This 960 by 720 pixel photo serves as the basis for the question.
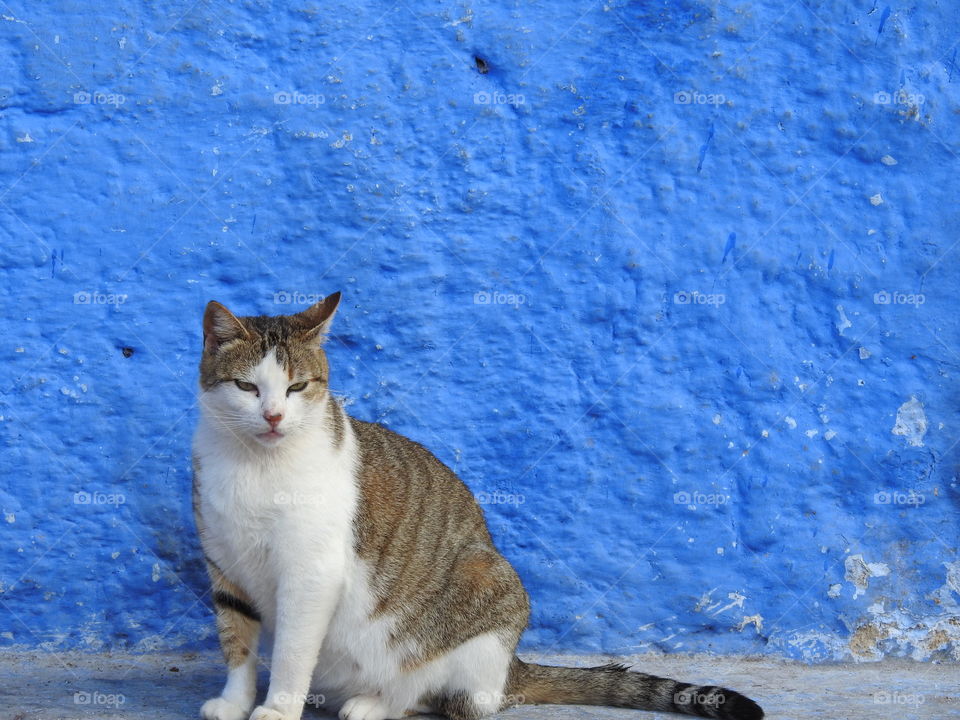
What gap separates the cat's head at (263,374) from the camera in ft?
10.5

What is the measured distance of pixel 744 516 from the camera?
4.27 m

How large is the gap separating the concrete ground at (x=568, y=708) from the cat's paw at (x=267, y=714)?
0.37 m

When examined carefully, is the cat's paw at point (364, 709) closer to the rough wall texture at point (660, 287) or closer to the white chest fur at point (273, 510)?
the white chest fur at point (273, 510)

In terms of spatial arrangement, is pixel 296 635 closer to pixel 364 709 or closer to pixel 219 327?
pixel 364 709

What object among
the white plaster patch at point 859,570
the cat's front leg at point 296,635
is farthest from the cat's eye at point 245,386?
the white plaster patch at point 859,570

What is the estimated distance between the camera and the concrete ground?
358 cm

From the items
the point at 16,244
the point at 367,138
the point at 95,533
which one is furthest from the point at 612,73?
the point at 95,533

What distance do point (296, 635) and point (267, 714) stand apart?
0.81ft

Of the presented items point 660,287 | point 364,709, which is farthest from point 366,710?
point 660,287

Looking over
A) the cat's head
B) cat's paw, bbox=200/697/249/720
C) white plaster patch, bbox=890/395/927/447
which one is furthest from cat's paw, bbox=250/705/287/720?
white plaster patch, bbox=890/395/927/447

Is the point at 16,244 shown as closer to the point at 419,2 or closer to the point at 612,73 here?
the point at 419,2

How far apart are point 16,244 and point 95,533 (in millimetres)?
1158

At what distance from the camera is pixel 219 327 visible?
3289mm

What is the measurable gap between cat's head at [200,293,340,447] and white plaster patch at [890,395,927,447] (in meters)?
2.35
